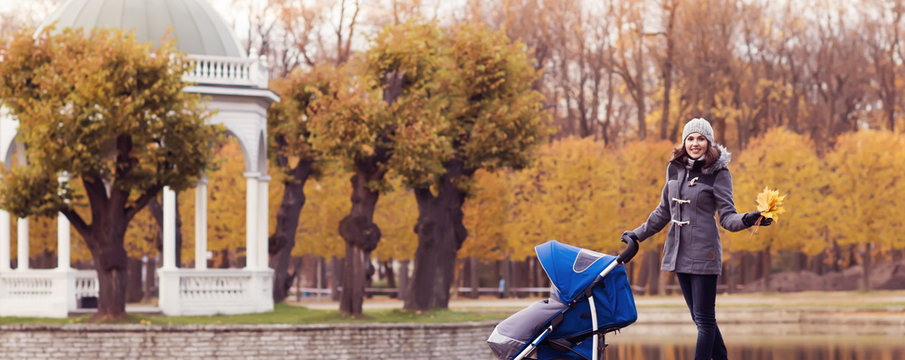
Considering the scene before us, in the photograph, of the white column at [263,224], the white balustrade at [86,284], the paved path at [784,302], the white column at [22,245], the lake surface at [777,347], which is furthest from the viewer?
the paved path at [784,302]

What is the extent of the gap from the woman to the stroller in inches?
12.4

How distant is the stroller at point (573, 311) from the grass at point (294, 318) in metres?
17.6

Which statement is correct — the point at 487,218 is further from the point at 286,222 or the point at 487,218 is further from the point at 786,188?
the point at 286,222

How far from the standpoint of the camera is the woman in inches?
321

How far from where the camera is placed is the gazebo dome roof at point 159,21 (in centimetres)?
2975

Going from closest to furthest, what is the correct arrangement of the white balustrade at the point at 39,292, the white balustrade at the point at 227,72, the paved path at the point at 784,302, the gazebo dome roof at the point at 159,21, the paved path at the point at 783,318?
the white balustrade at the point at 39,292 → the white balustrade at the point at 227,72 → the gazebo dome roof at the point at 159,21 → the paved path at the point at 783,318 → the paved path at the point at 784,302

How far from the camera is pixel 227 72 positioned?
2933cm

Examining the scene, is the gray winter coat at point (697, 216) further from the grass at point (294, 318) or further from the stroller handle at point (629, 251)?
the grass at point (294, 318)

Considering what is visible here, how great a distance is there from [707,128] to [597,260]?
1167 millimetres

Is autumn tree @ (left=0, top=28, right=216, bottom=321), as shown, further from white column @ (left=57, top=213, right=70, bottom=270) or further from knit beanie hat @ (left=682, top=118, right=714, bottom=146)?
knit beanie hat @ (left=682, top=118, right=714, bottom=146)

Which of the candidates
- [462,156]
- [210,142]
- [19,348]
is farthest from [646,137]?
[19,348]

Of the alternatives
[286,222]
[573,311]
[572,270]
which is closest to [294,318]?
[286,222]

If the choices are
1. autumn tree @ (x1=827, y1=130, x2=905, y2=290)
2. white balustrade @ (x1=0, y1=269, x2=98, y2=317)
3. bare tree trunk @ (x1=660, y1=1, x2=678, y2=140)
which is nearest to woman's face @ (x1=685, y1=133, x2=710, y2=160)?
white balustrade @ (x1=0, y1=269, x2=98, y2=317)

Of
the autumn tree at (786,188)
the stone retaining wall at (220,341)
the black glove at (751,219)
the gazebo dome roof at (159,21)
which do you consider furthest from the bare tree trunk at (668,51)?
the black glove at (751,219)
